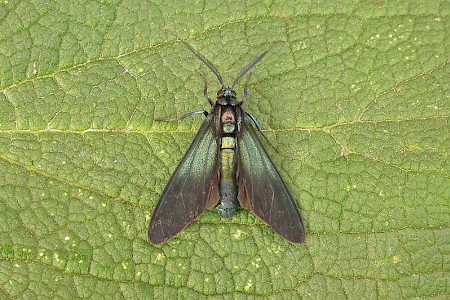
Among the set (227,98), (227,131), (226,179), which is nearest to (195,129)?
(227,131)

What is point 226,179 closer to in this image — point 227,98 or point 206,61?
point 227,98

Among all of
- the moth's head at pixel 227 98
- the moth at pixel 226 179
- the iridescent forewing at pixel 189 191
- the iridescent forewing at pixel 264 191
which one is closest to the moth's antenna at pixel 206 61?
the moth at pixel 226 179

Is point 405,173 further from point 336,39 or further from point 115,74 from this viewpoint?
point 115,74

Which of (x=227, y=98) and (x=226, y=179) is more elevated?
(x=227, y=98)

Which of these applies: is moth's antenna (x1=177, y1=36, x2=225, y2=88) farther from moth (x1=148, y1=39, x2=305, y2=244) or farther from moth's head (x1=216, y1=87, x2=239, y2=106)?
moth's head (x1=216, y1=87, x2=239, y2=106)

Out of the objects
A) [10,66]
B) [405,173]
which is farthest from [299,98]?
[10,66]

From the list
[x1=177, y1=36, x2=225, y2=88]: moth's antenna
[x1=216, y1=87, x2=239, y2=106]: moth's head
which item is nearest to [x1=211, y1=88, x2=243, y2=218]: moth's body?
[x1=216, y1=87, x2=239, y2=106]: moth's head
